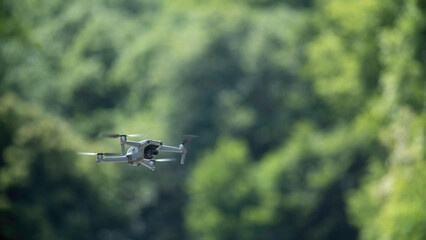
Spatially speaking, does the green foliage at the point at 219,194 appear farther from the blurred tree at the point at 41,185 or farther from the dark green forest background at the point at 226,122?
the blurred tree at the point at 41,185

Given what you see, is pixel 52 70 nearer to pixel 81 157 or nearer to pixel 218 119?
pixel 218 119

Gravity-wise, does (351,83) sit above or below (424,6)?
above

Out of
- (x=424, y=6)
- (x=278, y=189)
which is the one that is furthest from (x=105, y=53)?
(x=424, y=6)

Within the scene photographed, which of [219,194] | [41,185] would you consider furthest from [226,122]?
[41,185]

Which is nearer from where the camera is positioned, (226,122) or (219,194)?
(219,194)

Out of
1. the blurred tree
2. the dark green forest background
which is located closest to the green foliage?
the dark green forest background

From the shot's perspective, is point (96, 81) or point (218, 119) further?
point (96, 81)

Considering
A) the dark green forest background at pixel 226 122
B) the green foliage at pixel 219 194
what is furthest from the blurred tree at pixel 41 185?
the green foliage at pixel 219 194

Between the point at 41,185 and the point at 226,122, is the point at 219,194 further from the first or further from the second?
the point at 41,185
